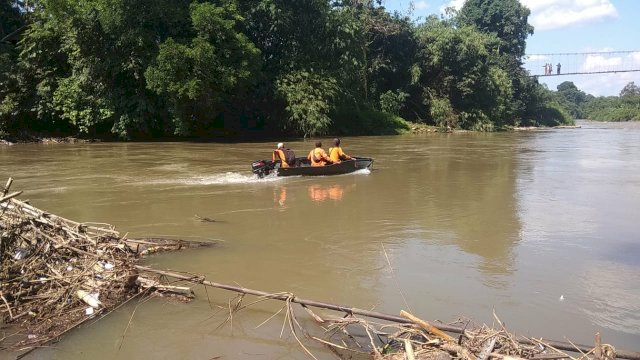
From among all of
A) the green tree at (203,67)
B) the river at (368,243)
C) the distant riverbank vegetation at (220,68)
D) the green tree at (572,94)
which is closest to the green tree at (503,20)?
the distant riverbank vegetation at (220,68)

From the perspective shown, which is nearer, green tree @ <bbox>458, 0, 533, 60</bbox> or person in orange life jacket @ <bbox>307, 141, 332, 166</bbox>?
person in orange life jacket @ <bbox>307, 141, 332, 166</bbox>

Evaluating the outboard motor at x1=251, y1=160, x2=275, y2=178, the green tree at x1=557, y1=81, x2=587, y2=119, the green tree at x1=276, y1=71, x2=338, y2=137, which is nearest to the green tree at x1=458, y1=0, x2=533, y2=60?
the green tree at x1=276, y1=71, x2=338, y2=137

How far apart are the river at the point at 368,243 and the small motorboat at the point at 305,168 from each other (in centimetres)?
22

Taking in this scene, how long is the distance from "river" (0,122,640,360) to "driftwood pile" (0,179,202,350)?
22 cm

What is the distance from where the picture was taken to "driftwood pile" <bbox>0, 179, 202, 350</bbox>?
16.6 feet

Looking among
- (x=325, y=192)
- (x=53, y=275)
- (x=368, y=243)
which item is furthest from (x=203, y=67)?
(x=53, y=275)

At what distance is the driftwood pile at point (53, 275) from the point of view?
505 centimetres

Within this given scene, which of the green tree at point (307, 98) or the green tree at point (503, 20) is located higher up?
the green tree at point (503, 20)

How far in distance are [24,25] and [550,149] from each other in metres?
28.1

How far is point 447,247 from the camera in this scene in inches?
323

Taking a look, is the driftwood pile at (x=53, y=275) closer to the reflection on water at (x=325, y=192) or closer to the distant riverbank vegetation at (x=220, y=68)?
the reflection on water at (x=325, y=192)

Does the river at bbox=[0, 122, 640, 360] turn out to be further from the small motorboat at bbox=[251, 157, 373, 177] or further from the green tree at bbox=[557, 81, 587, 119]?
the green tree at bbox=[557, 81, 587, 119]

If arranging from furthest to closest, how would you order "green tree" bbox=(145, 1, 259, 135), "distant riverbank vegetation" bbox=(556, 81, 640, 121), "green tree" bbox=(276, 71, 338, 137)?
"distant riverbank vegetation" bbox=(556, 81, 640, 121)
"green tree" bbox=(276, 71, 338, 137)
"green tree" bbox=(145, 1, 259, 135)

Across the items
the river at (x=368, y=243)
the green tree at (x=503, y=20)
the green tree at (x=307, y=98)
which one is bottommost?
the river at (x=368, y=243)
